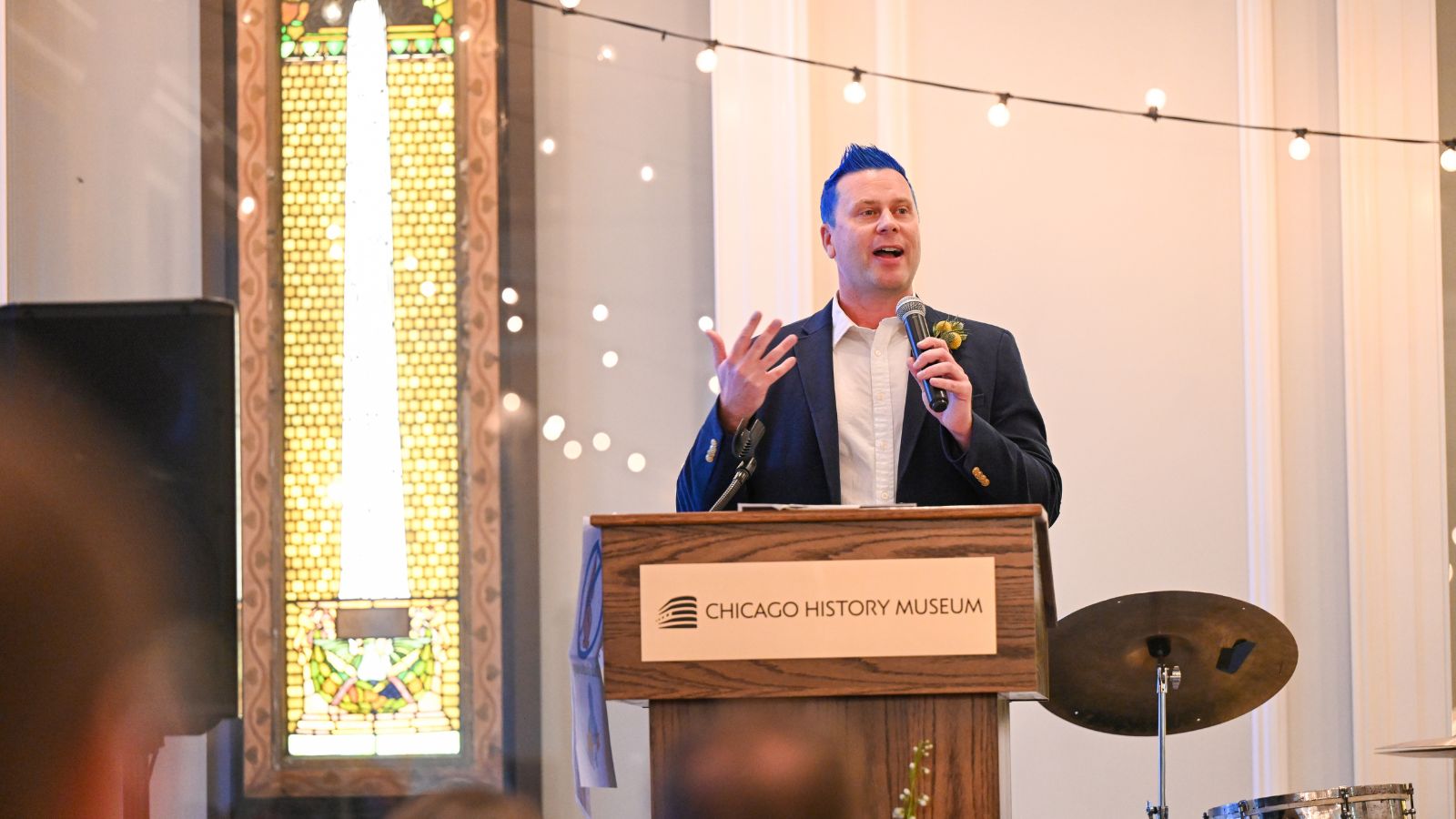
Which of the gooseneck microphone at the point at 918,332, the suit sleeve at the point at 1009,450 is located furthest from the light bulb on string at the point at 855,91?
the gooseneck microphone at the point at 918,332

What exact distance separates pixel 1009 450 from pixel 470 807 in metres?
1.68

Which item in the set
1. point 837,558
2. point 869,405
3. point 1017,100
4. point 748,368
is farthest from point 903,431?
point 1017,100

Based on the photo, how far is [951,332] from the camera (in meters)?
3.01

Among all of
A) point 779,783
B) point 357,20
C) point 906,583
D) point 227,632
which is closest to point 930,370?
point 906,583

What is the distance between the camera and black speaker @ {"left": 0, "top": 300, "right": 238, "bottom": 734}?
39.9 inches

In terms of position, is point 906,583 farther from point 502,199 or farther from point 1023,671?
point 502,199

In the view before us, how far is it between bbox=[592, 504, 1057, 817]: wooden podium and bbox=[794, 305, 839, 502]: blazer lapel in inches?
30.2

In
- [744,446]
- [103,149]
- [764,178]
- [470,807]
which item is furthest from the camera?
[103,149]

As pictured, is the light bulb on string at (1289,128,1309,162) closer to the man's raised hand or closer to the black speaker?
the man's raised hand

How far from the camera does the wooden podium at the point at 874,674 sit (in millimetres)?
2217

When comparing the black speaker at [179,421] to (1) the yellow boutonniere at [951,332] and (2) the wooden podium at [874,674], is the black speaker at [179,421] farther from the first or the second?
(1) the yellow boutonniere at [951,332]

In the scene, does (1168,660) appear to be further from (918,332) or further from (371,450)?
(371,450)

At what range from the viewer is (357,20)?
443cm

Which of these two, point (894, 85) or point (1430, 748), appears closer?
point (1430, 748)
